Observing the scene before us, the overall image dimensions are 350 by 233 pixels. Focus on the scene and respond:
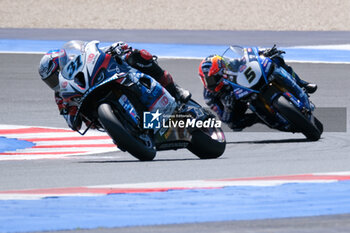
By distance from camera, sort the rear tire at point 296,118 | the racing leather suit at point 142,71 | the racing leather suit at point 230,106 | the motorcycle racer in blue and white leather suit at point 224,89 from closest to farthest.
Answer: the racing leather suit at point 142,71, the rear tire at point 296,118, the motorcycle racer in blue and white leather suit at point 224,89, the racing leather suit at point 230,106

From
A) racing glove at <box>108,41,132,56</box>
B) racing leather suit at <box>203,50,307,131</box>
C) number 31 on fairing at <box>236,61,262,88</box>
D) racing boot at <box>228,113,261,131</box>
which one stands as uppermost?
racing glove at <box>108,41,132,56</box>

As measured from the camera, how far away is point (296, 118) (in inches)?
463

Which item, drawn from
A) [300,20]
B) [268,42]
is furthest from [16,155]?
[300,20]

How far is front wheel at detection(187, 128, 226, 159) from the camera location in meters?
10.3

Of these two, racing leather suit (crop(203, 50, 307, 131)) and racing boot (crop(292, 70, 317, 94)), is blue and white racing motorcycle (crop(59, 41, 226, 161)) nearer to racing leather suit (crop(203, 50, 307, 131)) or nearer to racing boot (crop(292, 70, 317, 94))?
racing leather suit (crop(203, 50, 307, 131))

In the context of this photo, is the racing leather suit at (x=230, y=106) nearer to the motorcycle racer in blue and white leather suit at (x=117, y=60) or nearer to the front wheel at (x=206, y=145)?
the front wheel at (x=206, y=145)

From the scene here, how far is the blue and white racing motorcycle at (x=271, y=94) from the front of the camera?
1184 cm

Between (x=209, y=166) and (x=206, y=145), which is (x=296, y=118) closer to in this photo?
(x=206, y=145)

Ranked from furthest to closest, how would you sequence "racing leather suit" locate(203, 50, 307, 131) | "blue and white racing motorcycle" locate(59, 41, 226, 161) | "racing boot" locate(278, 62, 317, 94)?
"racing boot" locate(278, 62, 317, 94) < "racing leather suit" locate(203, 50, 307, 131) < "blue and white racing motorcycle" locate(59, 41, 226, 161)

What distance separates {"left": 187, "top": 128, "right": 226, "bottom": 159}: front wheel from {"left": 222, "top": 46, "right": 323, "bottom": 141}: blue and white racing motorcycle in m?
1.64

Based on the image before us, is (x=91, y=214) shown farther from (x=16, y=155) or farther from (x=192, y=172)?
(x=16, y=155)

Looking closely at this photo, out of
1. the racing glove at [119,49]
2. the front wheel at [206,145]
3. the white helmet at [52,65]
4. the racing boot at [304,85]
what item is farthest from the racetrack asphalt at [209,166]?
the racing glove at [119,49]

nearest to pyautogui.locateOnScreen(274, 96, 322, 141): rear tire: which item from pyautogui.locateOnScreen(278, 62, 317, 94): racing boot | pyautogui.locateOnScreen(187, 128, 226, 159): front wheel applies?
pyautogui.locateOnScreen(278, 62, 317, 94): racing boot

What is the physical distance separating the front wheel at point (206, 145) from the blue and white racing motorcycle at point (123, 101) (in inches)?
4.0
